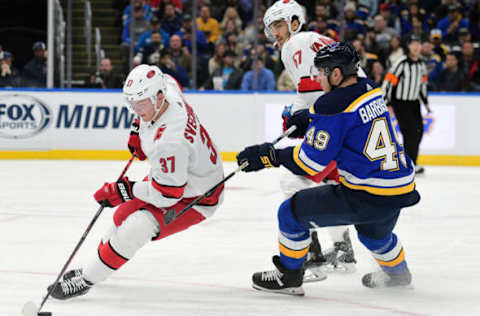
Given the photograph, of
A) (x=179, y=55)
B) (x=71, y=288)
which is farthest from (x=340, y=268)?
(x=179, y=55)

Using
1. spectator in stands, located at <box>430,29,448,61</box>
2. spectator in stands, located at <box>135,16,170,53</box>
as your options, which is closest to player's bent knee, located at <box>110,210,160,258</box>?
spectator in stands, located at <box>135,16,170,53</box>

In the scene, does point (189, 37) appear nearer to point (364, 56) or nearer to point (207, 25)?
point (207, 25)

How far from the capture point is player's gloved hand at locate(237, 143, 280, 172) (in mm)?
3404

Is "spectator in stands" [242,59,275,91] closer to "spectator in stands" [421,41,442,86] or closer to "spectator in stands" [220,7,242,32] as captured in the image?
"spectator in stands" [220,7,242,32]

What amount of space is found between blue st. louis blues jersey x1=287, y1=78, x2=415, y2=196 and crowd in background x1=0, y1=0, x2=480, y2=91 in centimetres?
682

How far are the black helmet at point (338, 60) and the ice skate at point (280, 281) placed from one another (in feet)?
2.90

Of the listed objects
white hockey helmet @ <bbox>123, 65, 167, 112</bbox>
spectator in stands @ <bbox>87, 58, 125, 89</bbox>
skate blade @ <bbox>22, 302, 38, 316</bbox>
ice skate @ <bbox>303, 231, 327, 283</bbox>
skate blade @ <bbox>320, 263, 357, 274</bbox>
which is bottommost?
spectator in stands @ <bbox>87, 58, 125, 89</bbox>

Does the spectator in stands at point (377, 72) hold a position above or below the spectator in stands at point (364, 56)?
below

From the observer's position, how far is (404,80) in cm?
862

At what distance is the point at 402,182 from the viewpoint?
11.3 feet

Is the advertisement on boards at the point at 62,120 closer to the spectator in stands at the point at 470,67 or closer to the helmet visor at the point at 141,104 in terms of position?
the spectator in stands at the point at 470,67

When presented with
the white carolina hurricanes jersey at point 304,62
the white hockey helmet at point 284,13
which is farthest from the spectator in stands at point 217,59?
the white carolina hurricanes jersey at point 304,62

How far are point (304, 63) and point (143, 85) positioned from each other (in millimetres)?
1102

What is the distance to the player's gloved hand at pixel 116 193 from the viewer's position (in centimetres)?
349
